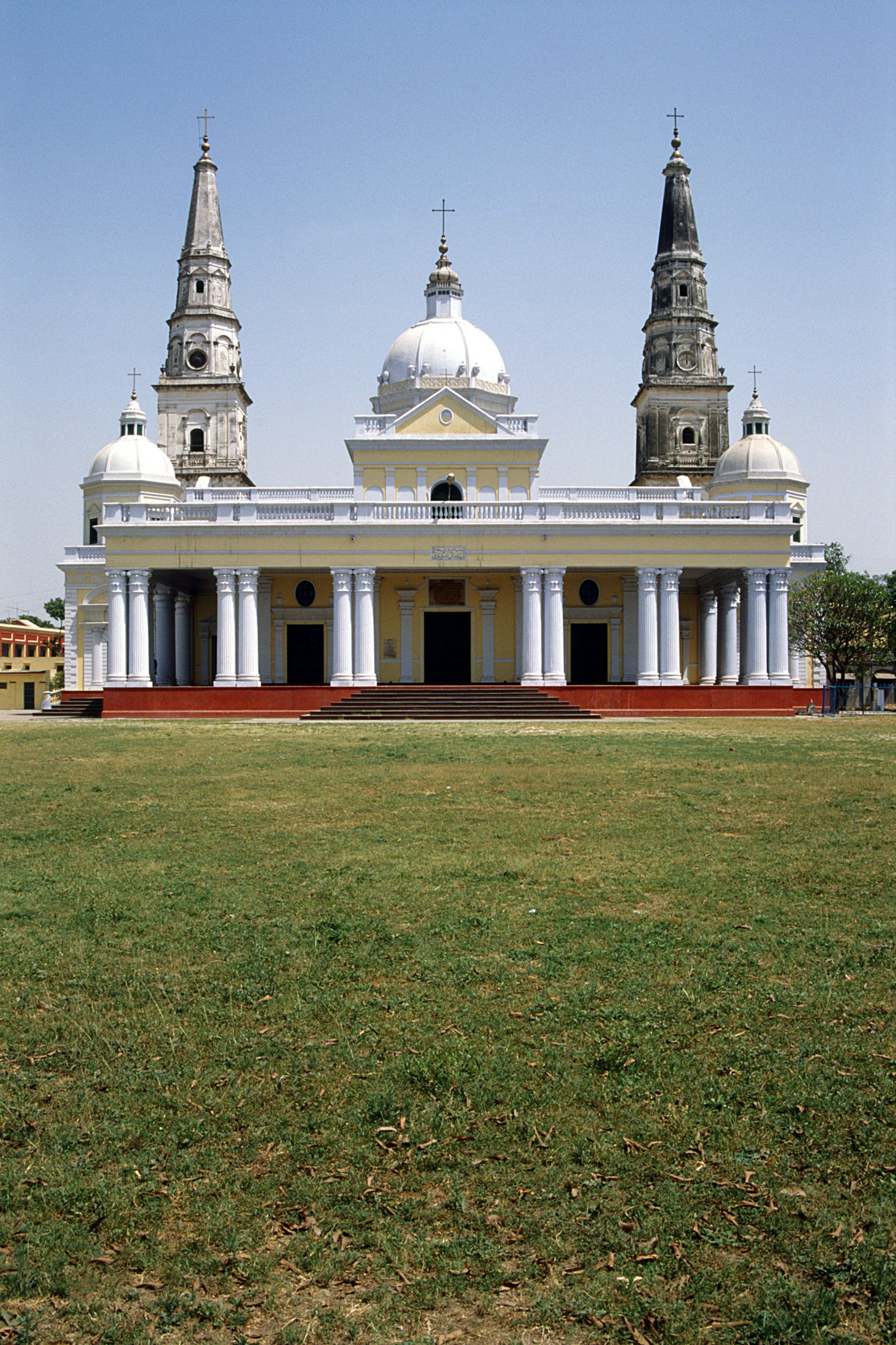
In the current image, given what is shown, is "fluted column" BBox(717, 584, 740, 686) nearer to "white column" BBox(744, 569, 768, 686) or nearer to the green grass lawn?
"white column" BBox(744, 569, 768, 686)

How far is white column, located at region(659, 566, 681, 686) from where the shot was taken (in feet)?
126

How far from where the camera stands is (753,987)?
6047mm

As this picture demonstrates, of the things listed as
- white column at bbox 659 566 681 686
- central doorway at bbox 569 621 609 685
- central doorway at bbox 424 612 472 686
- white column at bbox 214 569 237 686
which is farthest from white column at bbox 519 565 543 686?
white column at bbox 214 569 237 686

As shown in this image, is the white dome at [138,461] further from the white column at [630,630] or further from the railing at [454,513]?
the white column at [630,630]

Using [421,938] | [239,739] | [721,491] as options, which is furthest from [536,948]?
[721,491]

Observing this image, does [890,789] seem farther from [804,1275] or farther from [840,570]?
[840,570]

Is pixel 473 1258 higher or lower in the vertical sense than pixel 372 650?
lower

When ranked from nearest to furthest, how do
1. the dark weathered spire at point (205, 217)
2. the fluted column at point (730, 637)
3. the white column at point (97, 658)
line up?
1. the fluted column at point (730, 637)
2. the white column at point (97, 658)
3. the dark weathered spire at point (205, 217)

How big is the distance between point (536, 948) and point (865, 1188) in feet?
9.70

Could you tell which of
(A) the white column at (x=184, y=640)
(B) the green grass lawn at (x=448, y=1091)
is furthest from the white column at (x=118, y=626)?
(B) the green grass lawn at (x=448, y=1091)

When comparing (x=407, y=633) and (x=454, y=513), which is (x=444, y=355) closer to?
(x=454, y=513)

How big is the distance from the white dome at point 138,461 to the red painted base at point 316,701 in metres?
17.6

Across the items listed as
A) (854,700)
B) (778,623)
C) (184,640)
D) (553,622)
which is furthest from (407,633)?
(854,700)

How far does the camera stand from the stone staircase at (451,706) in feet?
109
